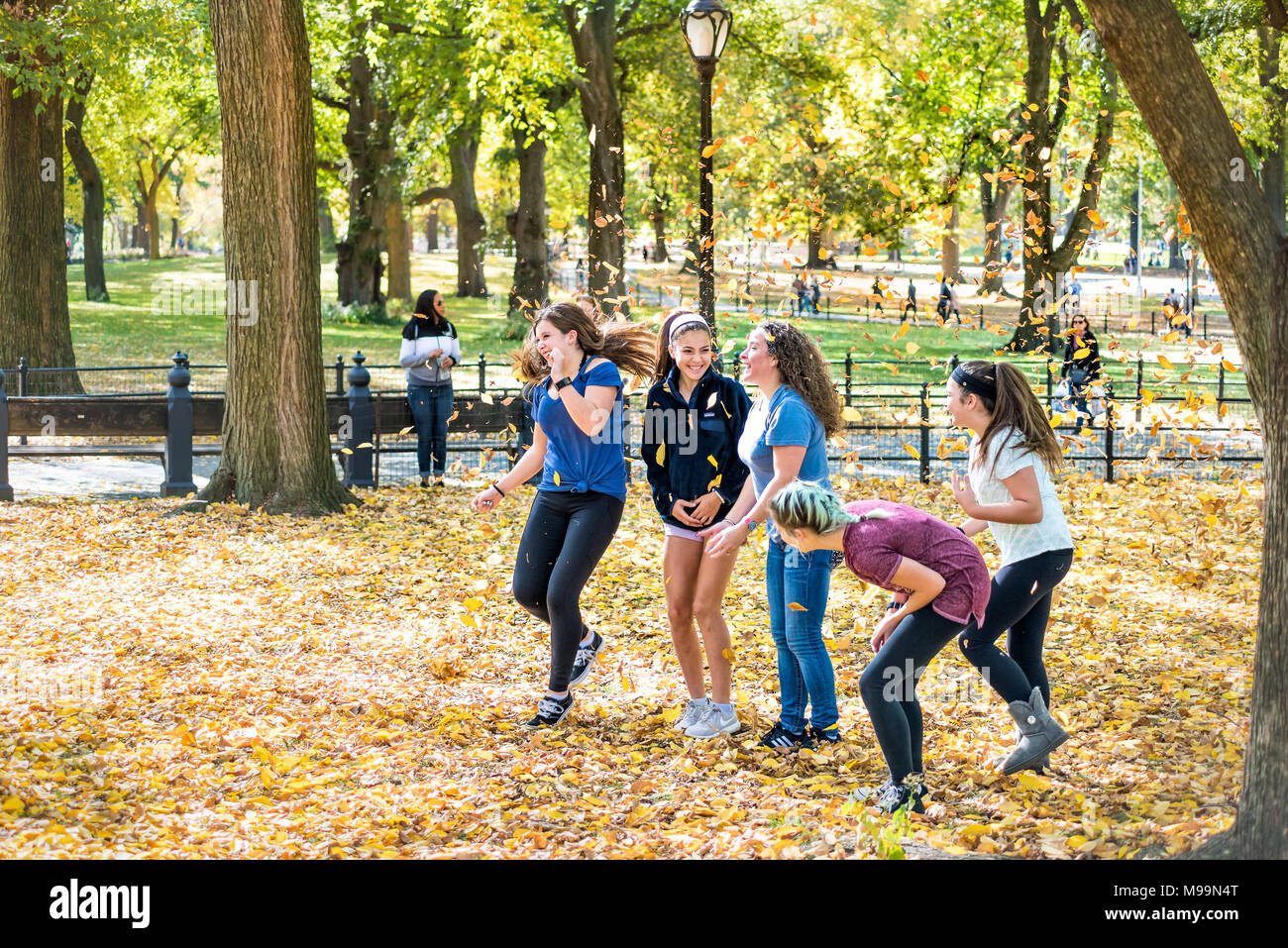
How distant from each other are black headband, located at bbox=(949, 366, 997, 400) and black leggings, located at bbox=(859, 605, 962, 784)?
106cm

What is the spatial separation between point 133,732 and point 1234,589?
7199mm

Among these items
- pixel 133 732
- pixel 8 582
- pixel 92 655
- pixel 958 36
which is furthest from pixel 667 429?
pixel 958 36

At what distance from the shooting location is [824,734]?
5930 mm

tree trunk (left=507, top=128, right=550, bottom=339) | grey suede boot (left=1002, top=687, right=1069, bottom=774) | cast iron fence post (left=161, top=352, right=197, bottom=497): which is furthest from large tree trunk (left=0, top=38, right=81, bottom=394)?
grey suede boot (left=1002, top=687, right=1069, bottom=774)

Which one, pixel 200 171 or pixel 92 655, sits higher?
pixel 200 171

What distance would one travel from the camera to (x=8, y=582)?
30.7 feet

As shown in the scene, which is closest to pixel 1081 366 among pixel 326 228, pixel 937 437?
pixel 937 437

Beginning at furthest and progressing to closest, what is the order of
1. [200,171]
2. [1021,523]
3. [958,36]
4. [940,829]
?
[200,171] → [958,36] → [1021,523] → [940,829]

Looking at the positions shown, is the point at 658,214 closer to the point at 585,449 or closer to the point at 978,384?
the point at 585,449

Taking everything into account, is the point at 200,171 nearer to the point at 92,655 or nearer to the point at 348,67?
the point at 348,67

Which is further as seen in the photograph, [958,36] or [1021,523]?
[958,36]

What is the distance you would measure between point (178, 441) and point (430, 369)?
8.25 feet

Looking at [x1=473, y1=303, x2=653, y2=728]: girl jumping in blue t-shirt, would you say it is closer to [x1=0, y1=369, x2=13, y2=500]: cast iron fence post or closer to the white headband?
the white headband
